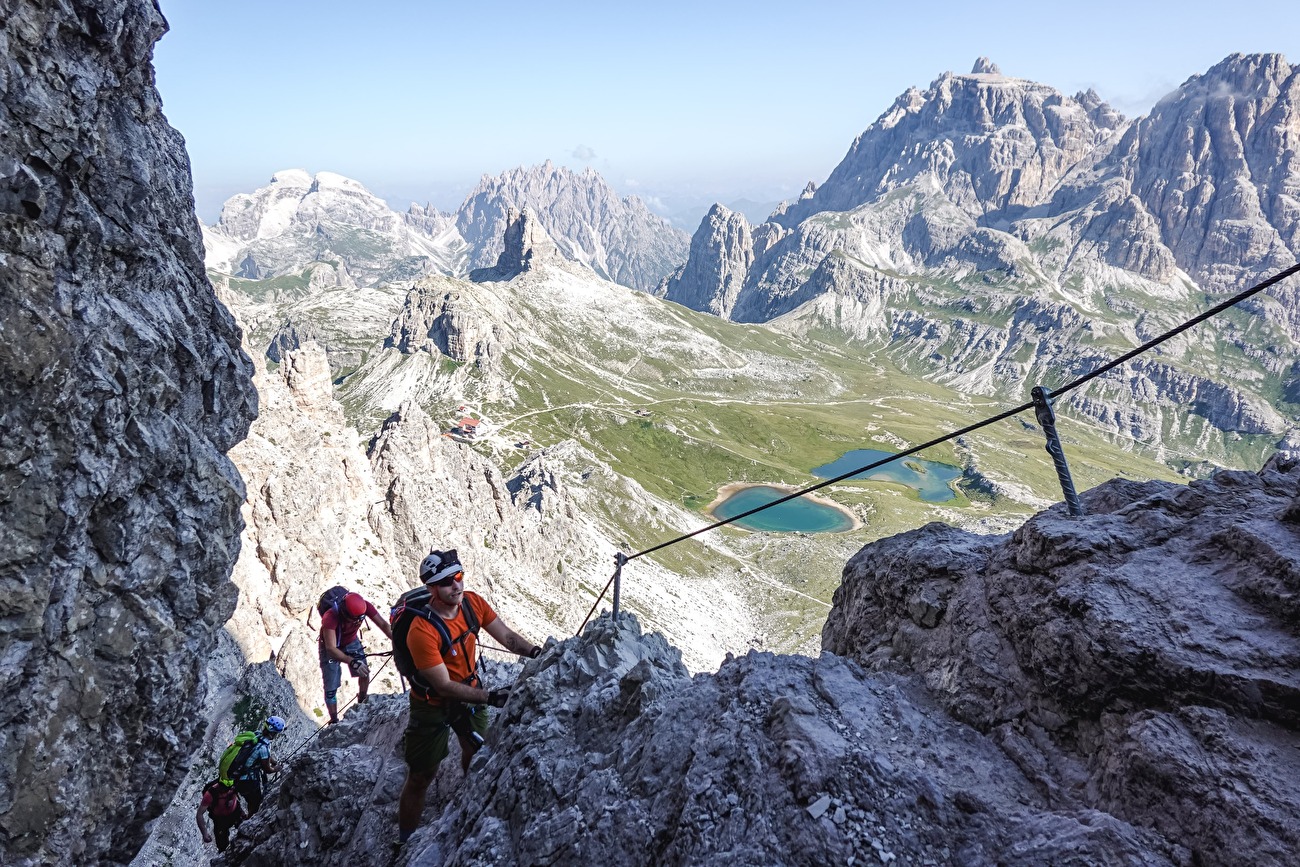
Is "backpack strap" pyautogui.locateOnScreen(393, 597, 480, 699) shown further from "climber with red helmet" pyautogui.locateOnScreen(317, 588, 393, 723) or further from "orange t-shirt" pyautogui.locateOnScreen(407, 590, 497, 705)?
"climber with red helmet" pyautogui.locateOnScreen(317, 588, 393, 723)

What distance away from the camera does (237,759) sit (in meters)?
17.0

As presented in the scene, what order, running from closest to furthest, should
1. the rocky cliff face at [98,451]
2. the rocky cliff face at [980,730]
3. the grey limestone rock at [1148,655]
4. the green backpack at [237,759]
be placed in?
the grey limestone rock at [1148,655], the rocky cliff face at [980,730], the rocky cliff face at [98,451], the green backpack at [237,759]

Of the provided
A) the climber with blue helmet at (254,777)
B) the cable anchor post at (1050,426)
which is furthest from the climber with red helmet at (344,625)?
the cable anchor post at (1050,426)

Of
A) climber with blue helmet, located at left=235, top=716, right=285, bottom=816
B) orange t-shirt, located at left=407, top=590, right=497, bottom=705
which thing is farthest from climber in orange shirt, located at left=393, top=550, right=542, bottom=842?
climber with blue helmet, located at left=235, top=716, right=285, bottom=816

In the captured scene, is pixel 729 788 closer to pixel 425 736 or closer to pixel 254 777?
pixel 425 736

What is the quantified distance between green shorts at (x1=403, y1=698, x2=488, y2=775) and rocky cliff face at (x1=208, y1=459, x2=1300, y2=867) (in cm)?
97

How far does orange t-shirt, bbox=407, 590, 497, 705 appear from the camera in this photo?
37.4ft

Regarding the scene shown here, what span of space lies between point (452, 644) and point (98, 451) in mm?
7796

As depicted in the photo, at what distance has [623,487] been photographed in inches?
6634

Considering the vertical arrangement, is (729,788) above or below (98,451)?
below

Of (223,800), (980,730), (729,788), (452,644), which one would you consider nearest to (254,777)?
(223,800)

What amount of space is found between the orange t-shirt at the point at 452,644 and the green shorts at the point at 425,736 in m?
0.23

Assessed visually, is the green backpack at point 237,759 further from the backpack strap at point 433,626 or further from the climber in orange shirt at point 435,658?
the backpack strap at point 433,626

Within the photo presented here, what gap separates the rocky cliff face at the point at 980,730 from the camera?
25.3 ft
